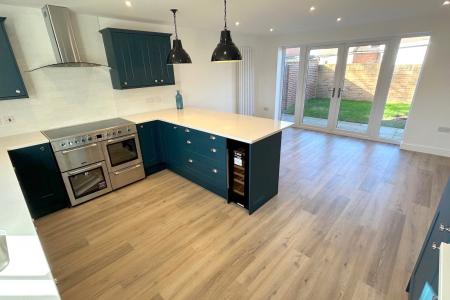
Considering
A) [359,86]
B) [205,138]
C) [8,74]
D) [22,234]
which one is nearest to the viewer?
[22,234]

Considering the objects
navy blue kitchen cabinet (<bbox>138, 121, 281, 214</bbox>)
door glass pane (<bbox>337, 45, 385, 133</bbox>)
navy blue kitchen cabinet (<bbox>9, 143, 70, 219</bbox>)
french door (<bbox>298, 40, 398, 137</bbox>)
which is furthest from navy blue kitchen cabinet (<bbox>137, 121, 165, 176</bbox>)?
door glass pane (<bbox>337, 45, 385, 133</bbox>)

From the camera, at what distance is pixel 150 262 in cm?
201

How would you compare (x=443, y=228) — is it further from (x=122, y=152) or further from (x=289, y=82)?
(x=289, y=82)

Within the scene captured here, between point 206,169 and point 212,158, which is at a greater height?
point 212,158

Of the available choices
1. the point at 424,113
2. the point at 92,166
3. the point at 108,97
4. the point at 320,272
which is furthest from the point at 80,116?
the point at 424,113

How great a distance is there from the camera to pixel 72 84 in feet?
10.1

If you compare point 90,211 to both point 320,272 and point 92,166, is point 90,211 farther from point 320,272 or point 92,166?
point 320,272

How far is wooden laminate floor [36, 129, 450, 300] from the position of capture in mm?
1779

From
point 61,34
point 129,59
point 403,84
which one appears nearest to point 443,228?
point 129,59

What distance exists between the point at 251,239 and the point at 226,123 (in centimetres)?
149

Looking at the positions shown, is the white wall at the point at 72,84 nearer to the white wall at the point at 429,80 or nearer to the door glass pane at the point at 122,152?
the door glass pane at the point at 122,152

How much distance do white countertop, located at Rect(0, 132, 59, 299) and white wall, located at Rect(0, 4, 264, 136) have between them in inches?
75.1

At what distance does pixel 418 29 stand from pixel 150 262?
5.66 meters

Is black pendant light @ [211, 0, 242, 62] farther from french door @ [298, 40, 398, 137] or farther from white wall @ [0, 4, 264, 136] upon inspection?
french door @ [298, 40, 398, 137]
